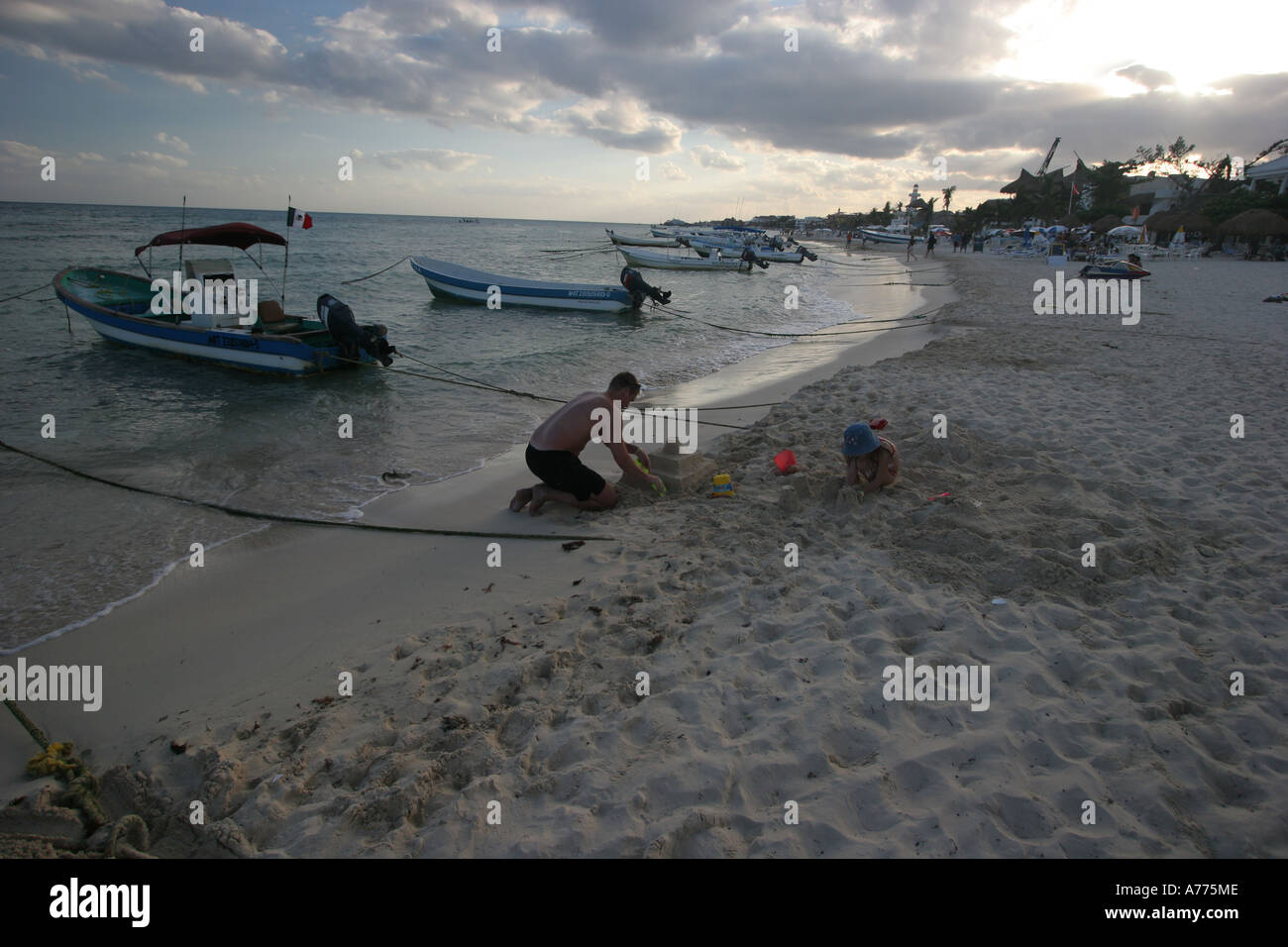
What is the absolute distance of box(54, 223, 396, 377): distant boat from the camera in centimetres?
1232

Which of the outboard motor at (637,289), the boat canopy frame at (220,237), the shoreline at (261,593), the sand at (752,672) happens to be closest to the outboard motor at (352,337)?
the boat canopy frame at (220,237)

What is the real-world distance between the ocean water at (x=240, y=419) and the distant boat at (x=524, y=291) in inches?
18.0

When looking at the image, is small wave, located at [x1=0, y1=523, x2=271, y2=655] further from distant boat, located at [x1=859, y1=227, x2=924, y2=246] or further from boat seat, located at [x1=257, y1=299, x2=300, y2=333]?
distant boat, located at [x1=859, y1=227, x2=924, y2=246]

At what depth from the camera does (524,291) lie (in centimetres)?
2202

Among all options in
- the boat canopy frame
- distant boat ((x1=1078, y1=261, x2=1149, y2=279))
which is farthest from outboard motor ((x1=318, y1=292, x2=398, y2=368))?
distant boat ((x1=1078, y1=261, x2=1149, y2=279))

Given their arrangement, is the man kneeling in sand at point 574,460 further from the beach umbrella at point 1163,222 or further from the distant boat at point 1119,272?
the beach umbrella at point 1163,222

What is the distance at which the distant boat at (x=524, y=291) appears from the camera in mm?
21703

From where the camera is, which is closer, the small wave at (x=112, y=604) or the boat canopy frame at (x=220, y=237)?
the small wave at (x=112, y=604)

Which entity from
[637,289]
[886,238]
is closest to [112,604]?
[637,289]

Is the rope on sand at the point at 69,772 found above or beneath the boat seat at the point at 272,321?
beneath

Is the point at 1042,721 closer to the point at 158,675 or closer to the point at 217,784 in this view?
the point at 217,784

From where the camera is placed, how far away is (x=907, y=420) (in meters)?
7.79

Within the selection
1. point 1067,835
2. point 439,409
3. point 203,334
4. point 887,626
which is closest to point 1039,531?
point 887,626

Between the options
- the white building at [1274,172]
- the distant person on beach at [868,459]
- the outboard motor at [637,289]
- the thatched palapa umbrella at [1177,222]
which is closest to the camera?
the distant person on beach at [868,459]
